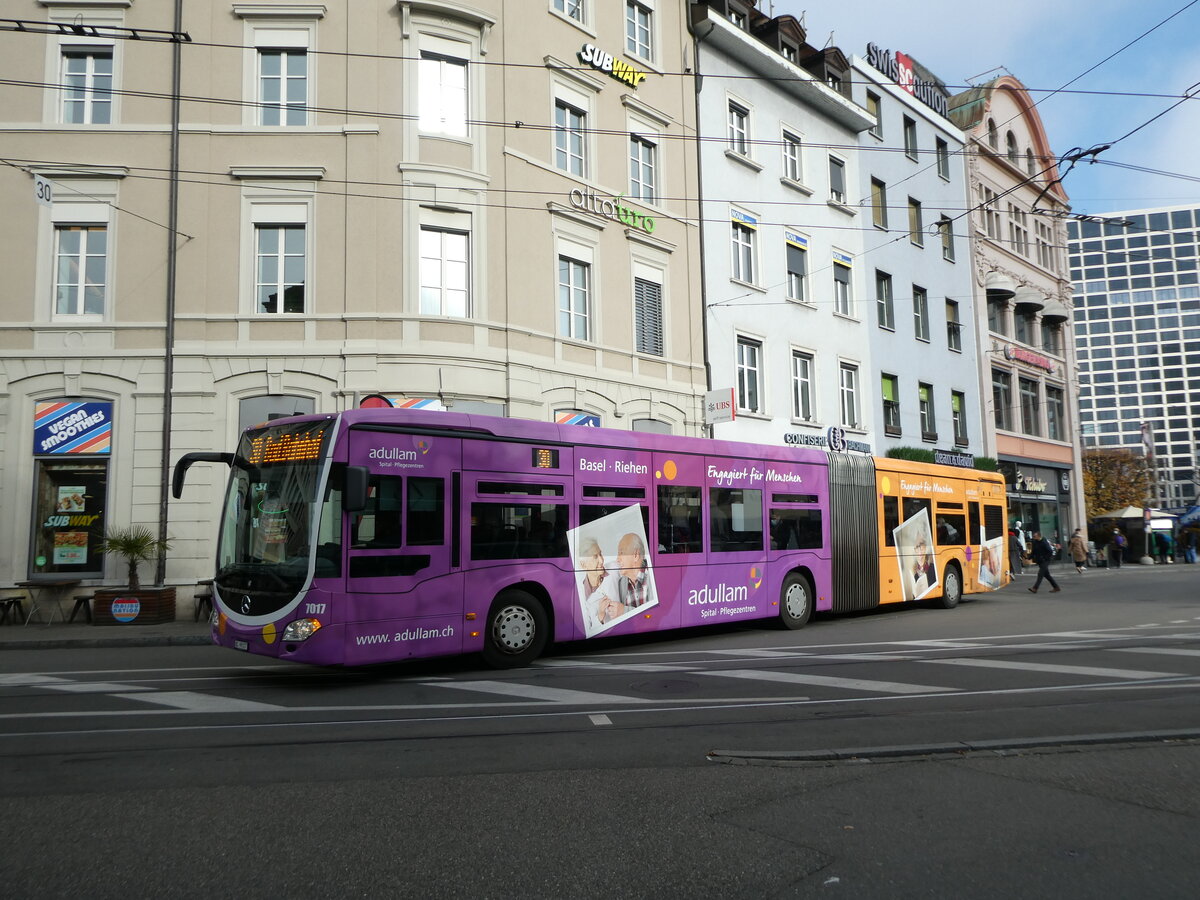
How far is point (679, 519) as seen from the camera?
13.3m

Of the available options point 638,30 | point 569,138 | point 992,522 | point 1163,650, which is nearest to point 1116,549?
point 992,522

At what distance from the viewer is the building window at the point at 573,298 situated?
20.7 metres

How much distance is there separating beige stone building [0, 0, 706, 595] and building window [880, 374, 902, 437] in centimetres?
1507

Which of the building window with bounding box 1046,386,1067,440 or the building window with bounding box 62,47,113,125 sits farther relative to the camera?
the building window with bounding box 1046,386,1067,440

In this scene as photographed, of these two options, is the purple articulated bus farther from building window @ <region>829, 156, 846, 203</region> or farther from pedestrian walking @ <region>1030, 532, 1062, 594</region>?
building window @ <region>829, 156, 846, 203</region>

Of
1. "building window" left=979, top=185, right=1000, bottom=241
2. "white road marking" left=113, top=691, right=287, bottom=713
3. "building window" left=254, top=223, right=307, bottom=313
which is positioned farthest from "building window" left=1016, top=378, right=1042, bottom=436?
"white road marking" left=113, top=691, right=287, bottom=713

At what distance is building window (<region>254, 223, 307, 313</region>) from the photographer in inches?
712

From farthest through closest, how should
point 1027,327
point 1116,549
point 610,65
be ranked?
point 1027,327, point 1116,549, point 610,65

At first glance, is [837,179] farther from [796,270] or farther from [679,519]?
[679,519]

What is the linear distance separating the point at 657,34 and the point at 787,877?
23255 millimetres

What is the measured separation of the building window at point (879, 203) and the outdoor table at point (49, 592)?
83.2 ft

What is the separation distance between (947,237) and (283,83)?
2585cm

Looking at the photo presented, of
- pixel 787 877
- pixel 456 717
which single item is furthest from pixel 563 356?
pixel 787 877

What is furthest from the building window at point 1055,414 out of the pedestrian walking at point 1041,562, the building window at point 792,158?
the building window at point 792,158
